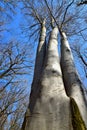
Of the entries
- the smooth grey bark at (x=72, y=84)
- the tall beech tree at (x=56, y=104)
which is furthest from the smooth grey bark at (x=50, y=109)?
the smooth grey bark at (x=72, y=84)

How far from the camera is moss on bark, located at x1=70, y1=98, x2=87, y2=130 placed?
88.7 inches

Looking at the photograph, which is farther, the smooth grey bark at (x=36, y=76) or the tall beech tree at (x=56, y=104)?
the smooth grey bark at (x=36, y=76)

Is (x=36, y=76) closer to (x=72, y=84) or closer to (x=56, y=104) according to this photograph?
(x=72, y=84)

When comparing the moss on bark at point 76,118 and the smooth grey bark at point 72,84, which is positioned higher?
the smooth grey bark at point 72,84

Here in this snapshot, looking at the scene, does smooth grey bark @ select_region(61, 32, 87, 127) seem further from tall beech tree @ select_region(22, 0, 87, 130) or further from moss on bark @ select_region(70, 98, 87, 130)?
moss on bark @ select_region(70, 98, 87, 130)

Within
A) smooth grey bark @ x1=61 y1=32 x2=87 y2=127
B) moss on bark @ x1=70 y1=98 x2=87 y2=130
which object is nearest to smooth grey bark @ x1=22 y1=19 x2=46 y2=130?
smooth grey bark @ x1=61 y1=32 x2=87 y2=127

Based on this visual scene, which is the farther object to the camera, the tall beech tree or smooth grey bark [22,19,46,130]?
smooth grey bark [22,19,46,130]

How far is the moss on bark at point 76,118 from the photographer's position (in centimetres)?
225

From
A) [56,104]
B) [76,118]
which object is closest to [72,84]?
[56,104]

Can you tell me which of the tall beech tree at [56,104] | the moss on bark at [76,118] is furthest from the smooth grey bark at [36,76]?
the moss on bark at [76,118]

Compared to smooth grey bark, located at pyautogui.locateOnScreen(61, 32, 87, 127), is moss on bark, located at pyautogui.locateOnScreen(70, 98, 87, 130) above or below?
below

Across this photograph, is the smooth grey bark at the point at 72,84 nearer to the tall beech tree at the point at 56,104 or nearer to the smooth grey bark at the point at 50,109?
the tall beech tree at the point at 56,104

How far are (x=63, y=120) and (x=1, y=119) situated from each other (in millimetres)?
12179

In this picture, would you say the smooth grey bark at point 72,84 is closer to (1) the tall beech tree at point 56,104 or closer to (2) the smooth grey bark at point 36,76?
(1) the tall beech tree at point 56,104
